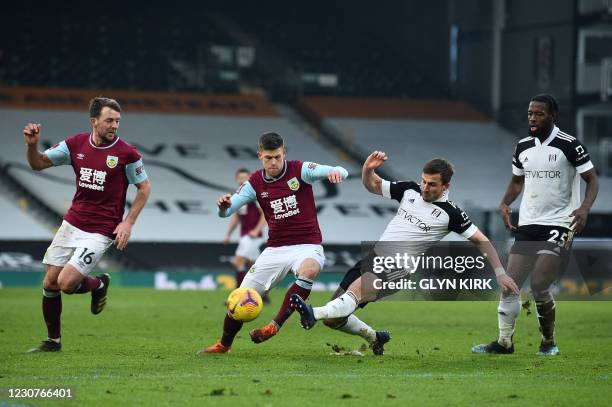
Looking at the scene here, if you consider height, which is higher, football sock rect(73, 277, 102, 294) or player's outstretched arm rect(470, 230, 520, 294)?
player's outstretched arm rect(470, 230, 520, 294)

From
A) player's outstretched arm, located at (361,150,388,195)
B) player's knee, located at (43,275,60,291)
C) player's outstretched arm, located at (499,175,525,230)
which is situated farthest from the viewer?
player's outstretched arm, located at (499,175,525,230)

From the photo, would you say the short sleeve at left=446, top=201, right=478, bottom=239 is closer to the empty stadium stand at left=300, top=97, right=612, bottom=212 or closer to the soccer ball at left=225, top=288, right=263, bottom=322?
the soccer ball at left=225, top=288, right=263, bottom=322

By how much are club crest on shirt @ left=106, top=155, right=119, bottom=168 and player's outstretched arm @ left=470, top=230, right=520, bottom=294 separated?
3.23 m

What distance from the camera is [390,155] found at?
3198 cm

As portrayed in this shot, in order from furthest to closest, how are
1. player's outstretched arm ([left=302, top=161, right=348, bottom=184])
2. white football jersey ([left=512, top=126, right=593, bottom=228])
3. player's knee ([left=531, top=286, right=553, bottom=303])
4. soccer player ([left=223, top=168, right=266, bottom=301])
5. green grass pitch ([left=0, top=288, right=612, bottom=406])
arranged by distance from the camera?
soccer player ([left=223, top=168, right=266, bottom=301]), player's knee ([left=531, top=286, right=553, bottom=303]), white football jersey ([left=512, top=126, right=593, bottom=228]), player's outstretched arm ([left=302, top=161, right=348, bottom=184]), green grass pitch ([left=0, top=288, right=612, bottom=406])

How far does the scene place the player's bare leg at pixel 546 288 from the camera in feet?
34.3

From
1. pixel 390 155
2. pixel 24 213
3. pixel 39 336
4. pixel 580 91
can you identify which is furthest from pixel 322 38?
pixel 39 336

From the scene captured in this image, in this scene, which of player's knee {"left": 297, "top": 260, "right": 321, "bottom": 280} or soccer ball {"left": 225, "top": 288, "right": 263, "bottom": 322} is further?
player's knee {"left": 297, "top": 260, "right": 321, "bottom": 280}

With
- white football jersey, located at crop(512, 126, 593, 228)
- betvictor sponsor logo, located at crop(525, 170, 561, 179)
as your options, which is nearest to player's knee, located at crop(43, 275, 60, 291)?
white football jersey, located at crop(512, 126, 593, 228)

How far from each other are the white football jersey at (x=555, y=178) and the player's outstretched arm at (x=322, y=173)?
174 centimetres

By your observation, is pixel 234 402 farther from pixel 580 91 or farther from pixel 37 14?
pixel 37 14

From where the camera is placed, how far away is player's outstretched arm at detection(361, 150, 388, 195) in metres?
9.79

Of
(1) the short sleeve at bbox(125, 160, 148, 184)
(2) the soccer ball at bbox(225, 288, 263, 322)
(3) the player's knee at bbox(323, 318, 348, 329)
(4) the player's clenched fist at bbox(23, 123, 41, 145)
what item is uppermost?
(4) the player's clenched fist at bbox(23, 123, 41, 145)

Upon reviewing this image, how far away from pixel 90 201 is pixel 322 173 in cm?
217
